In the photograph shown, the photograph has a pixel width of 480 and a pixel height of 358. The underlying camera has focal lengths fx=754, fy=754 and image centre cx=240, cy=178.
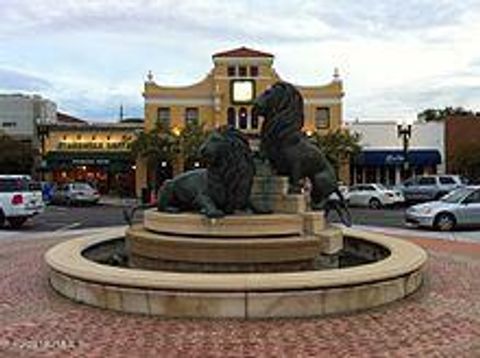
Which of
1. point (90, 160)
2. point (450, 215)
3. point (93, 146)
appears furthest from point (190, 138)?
point (450, 215)

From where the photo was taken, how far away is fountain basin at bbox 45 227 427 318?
8.95 metres

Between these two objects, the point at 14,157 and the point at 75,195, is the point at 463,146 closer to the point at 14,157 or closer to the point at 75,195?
the point at 75,195

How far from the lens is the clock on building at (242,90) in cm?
5144

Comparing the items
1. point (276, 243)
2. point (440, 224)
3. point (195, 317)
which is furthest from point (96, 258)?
point (440, 224)

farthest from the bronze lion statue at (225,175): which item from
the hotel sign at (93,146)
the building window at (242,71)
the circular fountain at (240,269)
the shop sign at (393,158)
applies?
the hotel sign at (93,146)

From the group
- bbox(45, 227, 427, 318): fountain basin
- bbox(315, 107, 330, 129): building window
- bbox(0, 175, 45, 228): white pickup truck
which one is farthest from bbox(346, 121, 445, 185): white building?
bbox(45, 227, 427, 318): fountain basin

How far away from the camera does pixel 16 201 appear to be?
987 inches

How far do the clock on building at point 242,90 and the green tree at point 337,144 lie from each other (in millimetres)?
5243

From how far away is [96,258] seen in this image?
571 inches

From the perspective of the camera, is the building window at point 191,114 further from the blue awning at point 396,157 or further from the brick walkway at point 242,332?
the brick walkway at point 242,332

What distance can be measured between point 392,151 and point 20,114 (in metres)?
33.6

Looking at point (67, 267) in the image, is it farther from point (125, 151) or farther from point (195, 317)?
point (125, 151)

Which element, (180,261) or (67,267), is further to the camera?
(180,261)

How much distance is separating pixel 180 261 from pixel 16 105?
5967 centimetres
